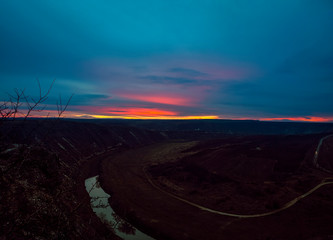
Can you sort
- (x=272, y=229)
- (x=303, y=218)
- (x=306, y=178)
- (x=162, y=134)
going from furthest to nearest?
(x=162, y=134), (x=306, y=178), (x=303, y=218), (x=272, y=229)

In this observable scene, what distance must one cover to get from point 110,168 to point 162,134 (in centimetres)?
7190

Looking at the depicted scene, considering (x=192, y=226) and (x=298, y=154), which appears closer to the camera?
(x=192, y=226)

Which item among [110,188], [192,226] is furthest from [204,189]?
[110,188]

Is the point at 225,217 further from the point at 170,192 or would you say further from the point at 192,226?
the point at 170,192

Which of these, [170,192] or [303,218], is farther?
[170,192]

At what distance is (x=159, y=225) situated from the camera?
24.7 meters

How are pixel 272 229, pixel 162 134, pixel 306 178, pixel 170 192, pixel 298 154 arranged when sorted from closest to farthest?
1. pixel 272 229
2. pixel 170 192
3. pixel 306 178
4. pixel 298 154
5. pixel 162 134

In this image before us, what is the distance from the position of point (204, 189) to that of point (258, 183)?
10.9 meters

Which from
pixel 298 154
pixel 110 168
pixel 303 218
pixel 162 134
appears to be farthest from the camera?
pixel 162 134

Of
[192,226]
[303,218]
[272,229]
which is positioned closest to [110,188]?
[192,226]

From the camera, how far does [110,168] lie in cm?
5119

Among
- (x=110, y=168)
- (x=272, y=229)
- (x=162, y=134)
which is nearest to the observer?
(x=272, y=229)

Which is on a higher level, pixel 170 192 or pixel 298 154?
pixel 298 154

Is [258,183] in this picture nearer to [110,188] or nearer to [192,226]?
[192,226]
